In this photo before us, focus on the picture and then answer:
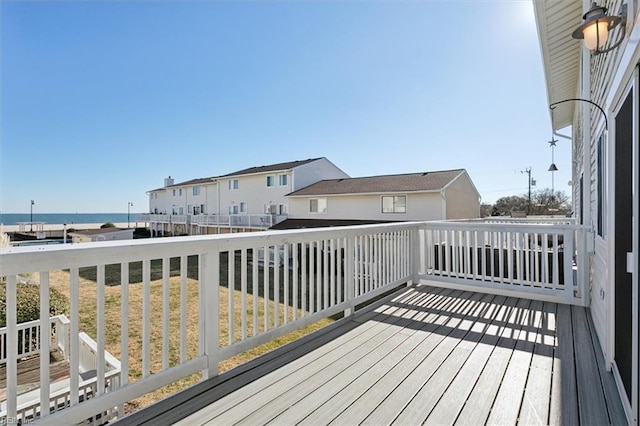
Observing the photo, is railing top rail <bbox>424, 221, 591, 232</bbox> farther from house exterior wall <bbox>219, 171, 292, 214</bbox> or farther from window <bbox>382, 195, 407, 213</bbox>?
house exterior wall <bbox>219, 171, 292, 214</bbox>

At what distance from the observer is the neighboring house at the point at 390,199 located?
15.2 metres

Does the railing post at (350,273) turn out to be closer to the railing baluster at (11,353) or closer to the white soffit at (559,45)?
the railing baluster at (11,353)

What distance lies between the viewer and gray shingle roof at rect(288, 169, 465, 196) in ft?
51.2

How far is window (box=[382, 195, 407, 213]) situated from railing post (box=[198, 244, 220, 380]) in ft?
48.7

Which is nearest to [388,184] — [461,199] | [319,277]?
[461,199]

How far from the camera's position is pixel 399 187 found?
1627cm

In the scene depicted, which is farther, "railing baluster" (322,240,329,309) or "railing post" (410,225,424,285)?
"railing post" (410,225,424,285)

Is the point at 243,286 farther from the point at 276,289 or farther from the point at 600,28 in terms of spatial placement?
the point at 600,28

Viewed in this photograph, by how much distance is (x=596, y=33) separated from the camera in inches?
84.7

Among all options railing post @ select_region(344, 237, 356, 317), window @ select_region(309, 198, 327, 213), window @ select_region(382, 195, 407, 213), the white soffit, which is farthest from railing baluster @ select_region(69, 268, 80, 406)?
window @ select_region(309, 198, 327, 213)

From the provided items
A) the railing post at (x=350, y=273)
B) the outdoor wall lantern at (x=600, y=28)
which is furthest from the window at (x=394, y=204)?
the outdoor wall lantern at (x=600, y=28)

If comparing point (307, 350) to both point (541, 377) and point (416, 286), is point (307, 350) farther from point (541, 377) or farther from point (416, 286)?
point (416, 286)

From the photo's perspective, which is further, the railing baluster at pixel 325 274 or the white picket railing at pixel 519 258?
the white picket railing at pixel 519 258

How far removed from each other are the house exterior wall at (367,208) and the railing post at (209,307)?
14.3m
